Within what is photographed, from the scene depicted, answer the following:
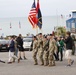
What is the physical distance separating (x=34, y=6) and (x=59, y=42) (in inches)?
459

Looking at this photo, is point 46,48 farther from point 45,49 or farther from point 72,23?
point 72,23

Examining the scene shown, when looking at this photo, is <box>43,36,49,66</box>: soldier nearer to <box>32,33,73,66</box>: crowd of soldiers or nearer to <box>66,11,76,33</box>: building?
<box>32,33,73,66</box>: crowd of soldiers

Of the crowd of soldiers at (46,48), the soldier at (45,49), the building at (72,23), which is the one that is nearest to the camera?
Answer: the crowd of soldiers at (46,48)

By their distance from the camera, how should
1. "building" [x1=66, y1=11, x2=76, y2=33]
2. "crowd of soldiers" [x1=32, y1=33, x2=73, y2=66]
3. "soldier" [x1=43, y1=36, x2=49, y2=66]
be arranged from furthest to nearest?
"building" [x1=66, y1=11, x2=76, y2=33], "soldier" [x1=43, y1=36, x2=49, y2=66], "crowd of soldiers" [x1=32, y1=33, x2=73, y2=66]

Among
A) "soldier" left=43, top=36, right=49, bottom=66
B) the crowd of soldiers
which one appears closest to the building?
the crowd of soldiers

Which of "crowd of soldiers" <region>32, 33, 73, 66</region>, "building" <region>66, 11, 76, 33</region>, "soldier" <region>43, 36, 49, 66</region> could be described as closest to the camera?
"crowd of soldiers" <region>32, 33, 73, 66</region>

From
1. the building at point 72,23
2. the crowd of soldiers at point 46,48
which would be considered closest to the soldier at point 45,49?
the crowd of soldiers at point 46,48

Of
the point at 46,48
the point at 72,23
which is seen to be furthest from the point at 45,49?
the point at 72,23

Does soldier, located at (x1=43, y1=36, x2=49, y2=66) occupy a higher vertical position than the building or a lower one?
lower

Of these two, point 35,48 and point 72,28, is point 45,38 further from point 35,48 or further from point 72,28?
point 72,28

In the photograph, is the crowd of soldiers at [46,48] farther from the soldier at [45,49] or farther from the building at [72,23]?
the building at [72,23]

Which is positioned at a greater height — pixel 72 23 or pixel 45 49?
pixel 72 23

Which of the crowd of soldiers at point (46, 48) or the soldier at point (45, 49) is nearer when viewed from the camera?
the crowd of soldiers at point (46, 48)

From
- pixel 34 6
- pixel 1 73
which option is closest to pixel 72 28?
pixel 34 6
